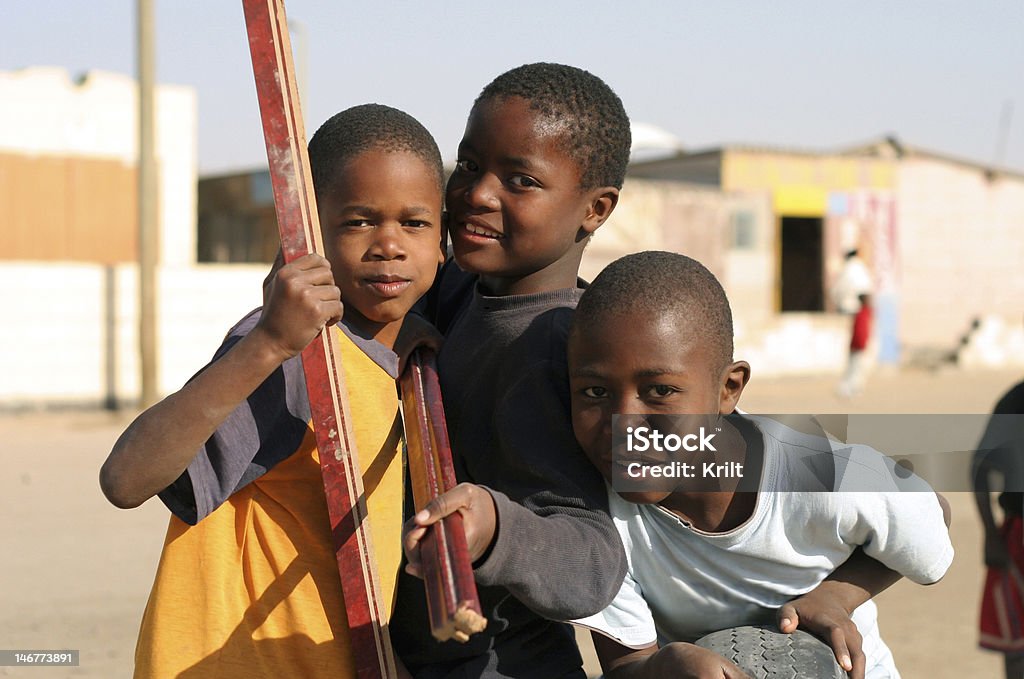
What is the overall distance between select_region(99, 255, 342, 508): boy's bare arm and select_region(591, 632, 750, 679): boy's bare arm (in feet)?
2.01

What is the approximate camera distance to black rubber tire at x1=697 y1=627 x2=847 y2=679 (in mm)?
1691

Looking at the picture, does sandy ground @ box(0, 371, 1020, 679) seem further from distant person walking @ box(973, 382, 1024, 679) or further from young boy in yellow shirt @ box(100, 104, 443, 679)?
young boy in yellow shirt @ box(100, 104, 443, 679)

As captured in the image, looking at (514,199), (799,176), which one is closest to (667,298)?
(514,199)

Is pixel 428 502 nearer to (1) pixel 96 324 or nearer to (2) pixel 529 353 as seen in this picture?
(2) pixel 529 353

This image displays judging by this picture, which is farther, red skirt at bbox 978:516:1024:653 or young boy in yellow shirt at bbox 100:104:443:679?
red skirt at bbox 978:516:1024:653

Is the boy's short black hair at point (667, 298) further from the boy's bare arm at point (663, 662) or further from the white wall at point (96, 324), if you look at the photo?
the white wall at point (96, 324)

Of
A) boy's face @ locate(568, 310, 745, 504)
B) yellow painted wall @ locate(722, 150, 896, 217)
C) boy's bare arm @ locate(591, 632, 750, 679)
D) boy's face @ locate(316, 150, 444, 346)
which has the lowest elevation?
boy's bare arm @ locate(591, 632, 750, 679)

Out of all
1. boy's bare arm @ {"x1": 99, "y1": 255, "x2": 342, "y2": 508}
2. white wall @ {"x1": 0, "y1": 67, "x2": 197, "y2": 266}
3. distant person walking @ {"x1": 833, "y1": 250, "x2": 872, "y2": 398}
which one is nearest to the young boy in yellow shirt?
boy's bare arm @ {"x1": 99, "y1": 255, "x2": 342, "y2": 508}

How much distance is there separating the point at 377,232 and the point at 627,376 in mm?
480

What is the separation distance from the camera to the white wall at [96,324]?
541 inches

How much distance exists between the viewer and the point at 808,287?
2680 centimetres

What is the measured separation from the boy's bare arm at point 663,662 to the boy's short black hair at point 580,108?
28.6 inches

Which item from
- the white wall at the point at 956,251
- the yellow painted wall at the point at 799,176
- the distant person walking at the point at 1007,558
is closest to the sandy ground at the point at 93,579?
the distant person walking at the point at 1007,558

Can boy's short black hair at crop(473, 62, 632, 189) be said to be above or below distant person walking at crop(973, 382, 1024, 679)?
above
